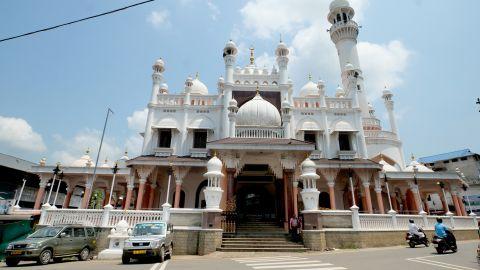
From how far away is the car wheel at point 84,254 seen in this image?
11.6 metres

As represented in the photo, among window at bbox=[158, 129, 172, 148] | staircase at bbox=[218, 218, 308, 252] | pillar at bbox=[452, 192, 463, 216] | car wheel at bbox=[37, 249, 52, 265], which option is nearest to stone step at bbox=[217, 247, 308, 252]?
staircase at bbox=[218, 218, 308, 252]

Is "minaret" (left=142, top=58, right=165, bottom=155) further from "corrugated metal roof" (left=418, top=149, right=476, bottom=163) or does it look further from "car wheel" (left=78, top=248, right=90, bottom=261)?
"corrugated metal roof" (left=418, top=149, right=476, bottom=163)

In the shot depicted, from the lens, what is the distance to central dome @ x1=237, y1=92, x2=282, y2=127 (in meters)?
20.9

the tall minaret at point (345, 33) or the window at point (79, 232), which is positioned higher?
the tall minaret at point (345, 33)

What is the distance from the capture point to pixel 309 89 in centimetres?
3225

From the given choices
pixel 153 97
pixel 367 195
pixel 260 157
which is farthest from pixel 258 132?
pixel 153 97

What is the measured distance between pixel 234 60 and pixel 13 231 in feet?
67.3

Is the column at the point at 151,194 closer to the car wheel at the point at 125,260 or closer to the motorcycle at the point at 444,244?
the car wheel at the point at 125,260

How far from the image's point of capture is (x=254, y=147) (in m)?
16.6

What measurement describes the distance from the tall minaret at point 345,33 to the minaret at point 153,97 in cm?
2210

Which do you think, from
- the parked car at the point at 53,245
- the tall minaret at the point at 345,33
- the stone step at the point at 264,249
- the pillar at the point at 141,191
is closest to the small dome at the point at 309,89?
the tall minaret at the point at 345,33

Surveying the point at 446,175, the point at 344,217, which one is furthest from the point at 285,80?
the point at 446,175

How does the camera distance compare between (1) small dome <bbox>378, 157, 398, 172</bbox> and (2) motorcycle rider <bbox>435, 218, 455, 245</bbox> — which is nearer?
(2) motorcycle rider <bbox>435, 218, 455, 245</bbox>

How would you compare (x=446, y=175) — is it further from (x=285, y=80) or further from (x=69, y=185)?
(x=69, y=185)
